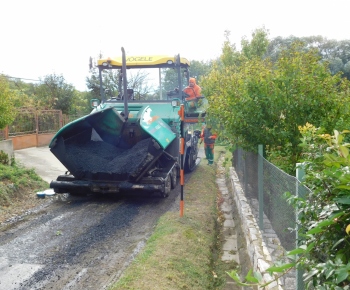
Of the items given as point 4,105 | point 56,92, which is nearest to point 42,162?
point 4,105

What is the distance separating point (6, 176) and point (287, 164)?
6.07 metres

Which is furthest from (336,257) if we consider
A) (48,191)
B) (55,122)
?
(55,122)

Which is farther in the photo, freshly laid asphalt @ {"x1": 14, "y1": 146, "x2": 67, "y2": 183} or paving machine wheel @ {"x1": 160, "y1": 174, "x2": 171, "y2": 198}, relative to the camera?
freshly laid asphalt @ {"x1": 14, "y1": 146, "x2": 67, "y2": 183}

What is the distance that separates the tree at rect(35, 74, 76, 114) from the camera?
70.0ft

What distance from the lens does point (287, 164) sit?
529 centimetres

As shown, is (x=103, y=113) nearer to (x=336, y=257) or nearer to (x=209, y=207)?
(x=209, y=207)

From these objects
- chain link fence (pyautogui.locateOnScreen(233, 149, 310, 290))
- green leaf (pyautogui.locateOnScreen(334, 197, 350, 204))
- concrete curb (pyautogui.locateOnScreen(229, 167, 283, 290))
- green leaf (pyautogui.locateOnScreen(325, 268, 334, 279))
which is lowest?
concrete curb (pyautogui.locateOnScreen(229, 167, 283, 290))

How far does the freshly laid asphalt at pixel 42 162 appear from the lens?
10.6m

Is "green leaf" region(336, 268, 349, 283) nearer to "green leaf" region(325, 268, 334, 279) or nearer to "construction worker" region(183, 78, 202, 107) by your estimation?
"green leaf" region(325, 268, 334, 279)

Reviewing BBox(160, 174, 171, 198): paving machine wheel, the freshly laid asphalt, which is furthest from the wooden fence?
BBox(160, 174, 171, 198): paving machine wheel

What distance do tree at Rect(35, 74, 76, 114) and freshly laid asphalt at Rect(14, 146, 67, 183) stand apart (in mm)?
6238

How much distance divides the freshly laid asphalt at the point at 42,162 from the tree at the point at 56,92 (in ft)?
20.5

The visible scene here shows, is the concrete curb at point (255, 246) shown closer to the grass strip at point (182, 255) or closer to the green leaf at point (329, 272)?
the grass strip at point (182, 255)

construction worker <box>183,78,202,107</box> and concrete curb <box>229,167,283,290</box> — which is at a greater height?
construction worker <box>183,78,202,107</box>
